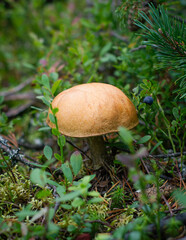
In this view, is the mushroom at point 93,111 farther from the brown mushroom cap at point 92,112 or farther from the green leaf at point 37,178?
the green leaf at point 37,178

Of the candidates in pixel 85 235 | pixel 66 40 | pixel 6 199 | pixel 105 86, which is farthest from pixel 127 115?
pixel 66 40

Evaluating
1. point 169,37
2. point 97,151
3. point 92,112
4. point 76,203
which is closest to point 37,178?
point 76,203

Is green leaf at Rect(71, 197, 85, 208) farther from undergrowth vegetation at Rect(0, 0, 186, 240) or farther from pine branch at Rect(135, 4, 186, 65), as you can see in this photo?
pine branch at Rect(135, 4, 186, 65)

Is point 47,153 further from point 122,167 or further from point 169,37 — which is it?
point 169,37

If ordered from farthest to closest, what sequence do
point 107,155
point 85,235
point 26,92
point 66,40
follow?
point 26,92 → point 66,40 → point 107,155 → point 85,235

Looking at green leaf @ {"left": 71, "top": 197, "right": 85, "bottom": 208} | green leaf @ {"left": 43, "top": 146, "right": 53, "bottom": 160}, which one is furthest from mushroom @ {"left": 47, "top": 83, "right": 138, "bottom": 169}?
green leaf @ {"left": 71, "top": 197, "right": 85, "bottom": 208}

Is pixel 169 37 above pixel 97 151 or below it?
above

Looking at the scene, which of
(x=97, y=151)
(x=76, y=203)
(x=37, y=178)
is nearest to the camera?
(x=37, y=178)

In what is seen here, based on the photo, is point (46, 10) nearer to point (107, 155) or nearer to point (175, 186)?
point (107, 155)
